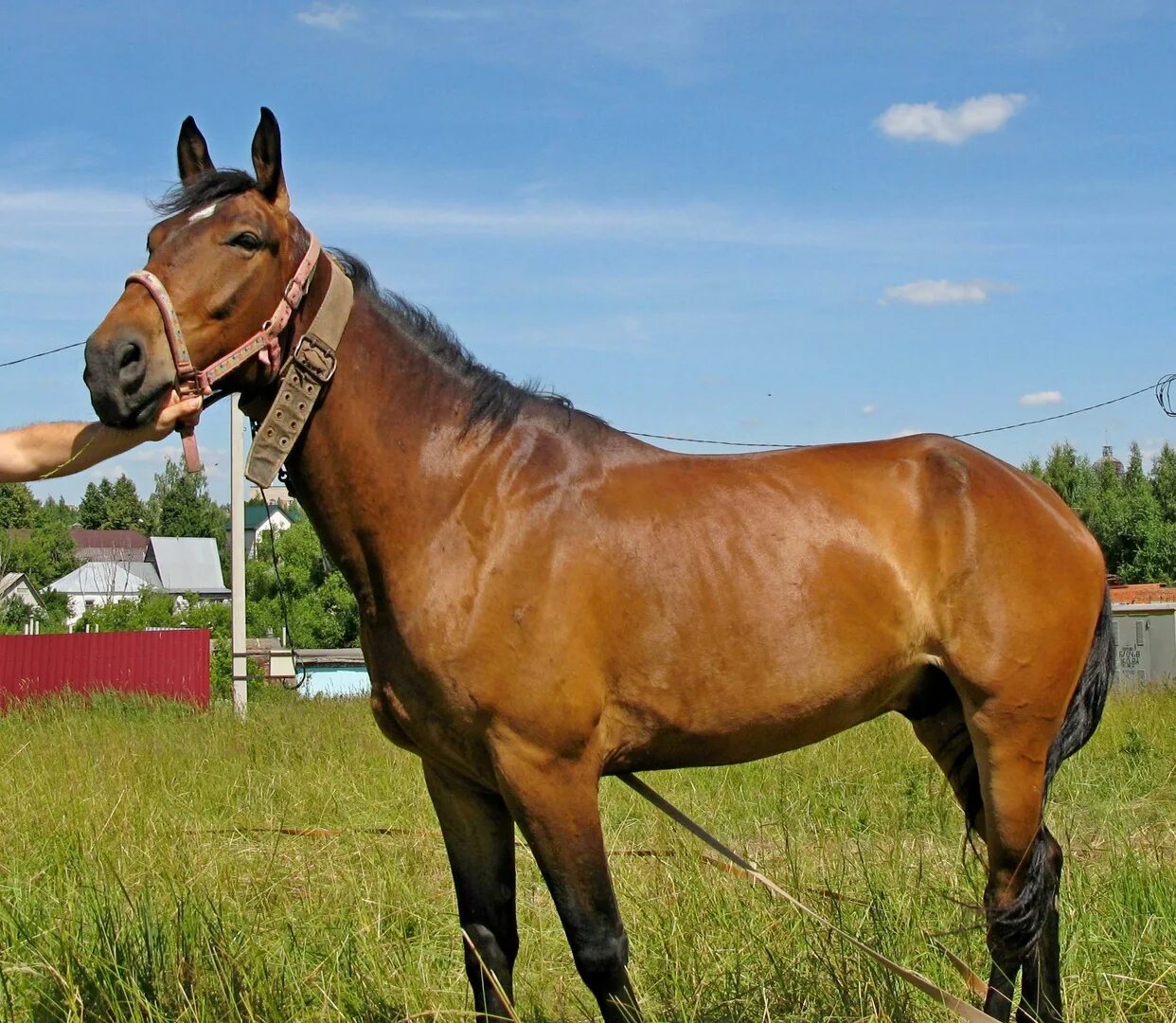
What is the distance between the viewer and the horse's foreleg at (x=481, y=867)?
348cm

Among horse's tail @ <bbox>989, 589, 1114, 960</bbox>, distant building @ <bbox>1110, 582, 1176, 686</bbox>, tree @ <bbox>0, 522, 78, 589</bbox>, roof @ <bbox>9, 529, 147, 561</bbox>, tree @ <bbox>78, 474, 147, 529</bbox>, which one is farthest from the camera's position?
tree @ <bbox>78, 474, 147, 529</bbox>

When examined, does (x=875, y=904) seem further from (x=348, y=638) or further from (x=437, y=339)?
(x=348, y=638)

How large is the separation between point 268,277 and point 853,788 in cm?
658

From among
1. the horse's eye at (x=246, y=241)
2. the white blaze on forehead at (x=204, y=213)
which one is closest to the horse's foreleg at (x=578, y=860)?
the horse's eye at (x=246, y=241)

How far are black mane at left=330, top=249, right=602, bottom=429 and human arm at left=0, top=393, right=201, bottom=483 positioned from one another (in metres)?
0.81

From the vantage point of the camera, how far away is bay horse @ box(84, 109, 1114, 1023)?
10.2 ft

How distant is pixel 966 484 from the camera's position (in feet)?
12.3

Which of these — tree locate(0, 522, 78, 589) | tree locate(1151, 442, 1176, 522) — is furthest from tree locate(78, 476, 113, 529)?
tree locate(1151, 442, 1176, 522)

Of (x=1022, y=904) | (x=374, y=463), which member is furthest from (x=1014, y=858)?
(x=374, y=463)

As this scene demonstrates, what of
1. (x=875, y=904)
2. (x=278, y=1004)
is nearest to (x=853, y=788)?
(x=875, y=904)

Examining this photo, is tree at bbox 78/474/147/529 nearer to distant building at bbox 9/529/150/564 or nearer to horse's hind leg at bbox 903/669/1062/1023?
distant building at bbox 9/529/150/564

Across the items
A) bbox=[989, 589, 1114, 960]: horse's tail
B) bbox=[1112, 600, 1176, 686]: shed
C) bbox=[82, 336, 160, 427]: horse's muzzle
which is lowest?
bbox=[1112, 600, 1176, 686]: shed

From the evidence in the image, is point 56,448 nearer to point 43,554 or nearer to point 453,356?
point 453,356

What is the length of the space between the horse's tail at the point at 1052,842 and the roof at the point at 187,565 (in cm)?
8049
